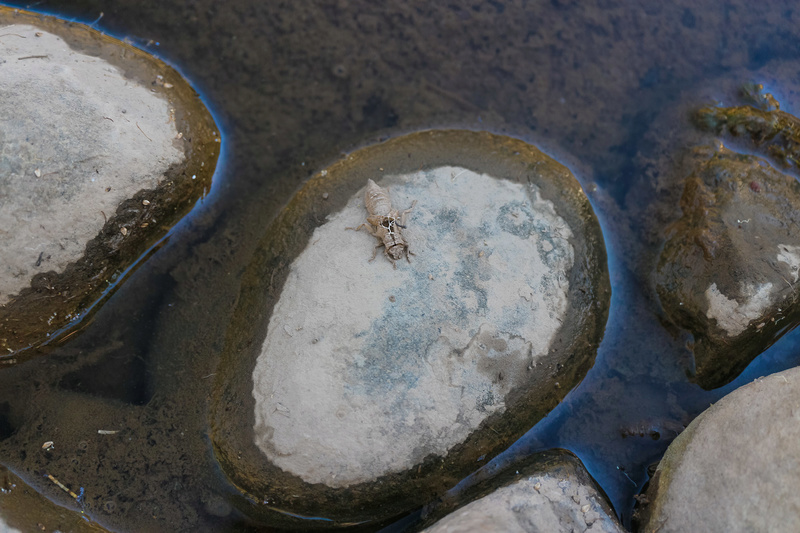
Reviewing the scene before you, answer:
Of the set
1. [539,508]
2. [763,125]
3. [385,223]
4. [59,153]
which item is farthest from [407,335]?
Answer: [763,125]

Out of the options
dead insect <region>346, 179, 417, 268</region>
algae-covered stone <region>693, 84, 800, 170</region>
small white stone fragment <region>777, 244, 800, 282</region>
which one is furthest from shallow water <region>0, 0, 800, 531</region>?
dead insect <region>346, 179, 417, 268</region>

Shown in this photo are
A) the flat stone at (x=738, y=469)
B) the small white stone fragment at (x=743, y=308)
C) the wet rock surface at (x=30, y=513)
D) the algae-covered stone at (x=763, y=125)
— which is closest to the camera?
the flat stone at (x=738, y=469)

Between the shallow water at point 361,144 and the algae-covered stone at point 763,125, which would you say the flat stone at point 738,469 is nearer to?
the shallow water at point 361,144

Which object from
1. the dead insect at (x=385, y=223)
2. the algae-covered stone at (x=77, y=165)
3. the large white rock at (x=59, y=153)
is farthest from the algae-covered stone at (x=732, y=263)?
the large white rock at (x=59, y=153)

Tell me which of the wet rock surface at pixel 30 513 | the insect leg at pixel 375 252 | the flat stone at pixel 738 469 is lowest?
the wet rock surface at pixel 30 513

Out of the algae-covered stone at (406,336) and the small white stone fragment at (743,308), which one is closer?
the algae-covered stone at (406,336)

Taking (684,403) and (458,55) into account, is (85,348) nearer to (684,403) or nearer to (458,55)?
(458,55)

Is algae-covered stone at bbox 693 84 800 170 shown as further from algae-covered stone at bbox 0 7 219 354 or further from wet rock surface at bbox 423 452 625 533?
algae-covered stone at bbox 0 7 219 354

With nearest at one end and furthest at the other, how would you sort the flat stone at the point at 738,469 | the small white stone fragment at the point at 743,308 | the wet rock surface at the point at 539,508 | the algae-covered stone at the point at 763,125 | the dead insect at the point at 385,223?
the flat stone at the point at 738,469
the wet rock surface at the point at 539,508
the dead insect at the point at 385,223
the small white stone fragment at the point at 743,308
the algae-covered stone at the point at 763,125
